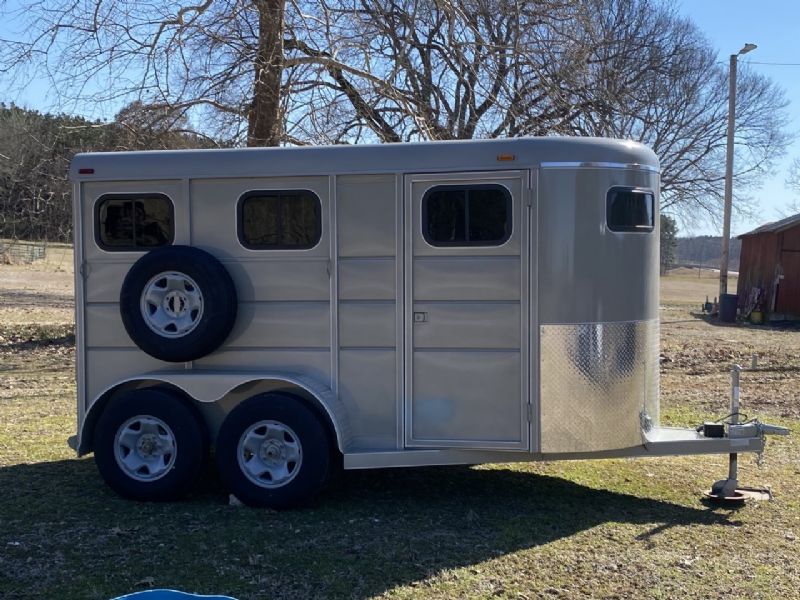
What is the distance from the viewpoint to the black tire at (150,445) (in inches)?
227

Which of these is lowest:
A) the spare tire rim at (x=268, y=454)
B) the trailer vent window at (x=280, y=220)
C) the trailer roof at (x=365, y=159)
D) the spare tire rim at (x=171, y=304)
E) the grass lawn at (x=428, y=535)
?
the grass lawn at (x=428, y=535)

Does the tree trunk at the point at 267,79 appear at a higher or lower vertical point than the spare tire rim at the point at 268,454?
higher

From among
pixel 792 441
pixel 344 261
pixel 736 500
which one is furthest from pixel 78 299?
pixel 792 441

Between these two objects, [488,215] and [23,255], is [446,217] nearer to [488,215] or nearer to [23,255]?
[488,215]

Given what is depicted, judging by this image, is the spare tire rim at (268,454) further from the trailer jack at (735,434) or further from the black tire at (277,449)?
the trailer jack at (735,434)

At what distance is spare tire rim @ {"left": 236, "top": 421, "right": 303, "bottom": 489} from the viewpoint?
18.5ft

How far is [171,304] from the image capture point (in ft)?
18.8

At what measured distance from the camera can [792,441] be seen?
316 inches

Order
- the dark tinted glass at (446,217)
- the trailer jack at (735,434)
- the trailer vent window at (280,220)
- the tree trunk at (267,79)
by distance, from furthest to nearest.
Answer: the tree trunk at (267,79) < the trailer jack at (735,434) < the trailer vent window at (280,220) < the dark tinted glass at (446,217)

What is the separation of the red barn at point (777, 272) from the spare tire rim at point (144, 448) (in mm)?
21951

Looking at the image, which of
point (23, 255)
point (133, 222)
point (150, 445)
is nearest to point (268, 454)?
point (150, 445)

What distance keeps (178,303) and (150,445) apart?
104 cm

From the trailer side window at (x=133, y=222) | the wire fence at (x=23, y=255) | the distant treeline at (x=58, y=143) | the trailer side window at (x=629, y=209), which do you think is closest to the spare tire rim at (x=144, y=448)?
the trailer side window at (x=133, y=222)

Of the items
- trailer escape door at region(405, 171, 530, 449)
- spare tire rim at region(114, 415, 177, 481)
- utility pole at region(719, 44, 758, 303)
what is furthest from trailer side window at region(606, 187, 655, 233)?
utility pole at region(719, 44, 758, 303)
